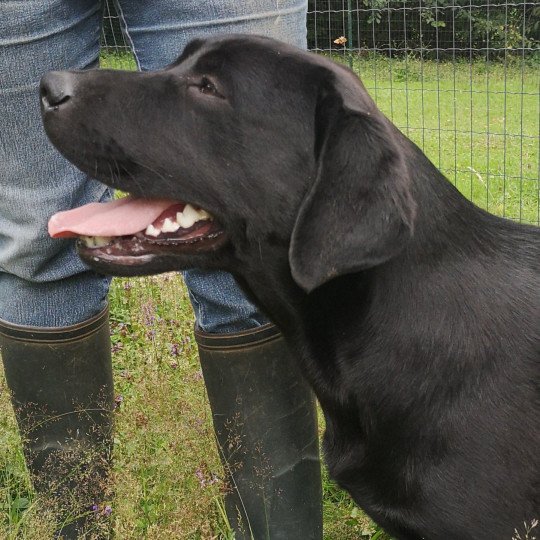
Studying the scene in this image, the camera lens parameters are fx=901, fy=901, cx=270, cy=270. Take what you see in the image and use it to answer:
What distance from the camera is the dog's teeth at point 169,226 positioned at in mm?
2203

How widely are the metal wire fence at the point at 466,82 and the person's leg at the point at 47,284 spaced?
4.05 m

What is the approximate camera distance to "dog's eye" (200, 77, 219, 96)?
2.15 meters

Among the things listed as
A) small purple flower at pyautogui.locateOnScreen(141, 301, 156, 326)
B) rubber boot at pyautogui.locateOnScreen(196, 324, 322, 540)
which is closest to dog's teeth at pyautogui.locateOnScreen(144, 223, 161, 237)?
rubber boot at pyautogui.locateOnScreen(196, 324, 322, 540)

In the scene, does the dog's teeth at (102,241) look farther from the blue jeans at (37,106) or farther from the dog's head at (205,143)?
the blue jeans at (37,106)

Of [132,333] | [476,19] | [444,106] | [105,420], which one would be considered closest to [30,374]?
[105,420]

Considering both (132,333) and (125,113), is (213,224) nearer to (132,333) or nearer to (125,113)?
(125,113)

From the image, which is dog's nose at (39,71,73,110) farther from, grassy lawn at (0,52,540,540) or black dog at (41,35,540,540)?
grassy lawn at (0,52,540,540)

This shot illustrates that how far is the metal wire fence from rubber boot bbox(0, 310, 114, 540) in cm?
400

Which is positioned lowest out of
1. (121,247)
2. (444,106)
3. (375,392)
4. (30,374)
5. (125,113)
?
(444,106)

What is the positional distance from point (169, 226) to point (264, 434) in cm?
84

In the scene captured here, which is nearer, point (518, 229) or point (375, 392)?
point (375, 392)

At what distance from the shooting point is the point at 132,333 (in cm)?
412

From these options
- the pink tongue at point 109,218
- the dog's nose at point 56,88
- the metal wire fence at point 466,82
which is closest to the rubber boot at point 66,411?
the pink tongue at point 109,218

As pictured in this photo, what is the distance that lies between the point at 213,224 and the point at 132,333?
2.03m
